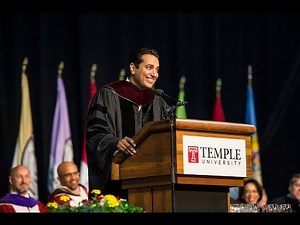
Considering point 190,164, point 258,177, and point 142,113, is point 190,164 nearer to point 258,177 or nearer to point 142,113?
point 142,113

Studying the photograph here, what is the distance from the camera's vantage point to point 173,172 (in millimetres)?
5930

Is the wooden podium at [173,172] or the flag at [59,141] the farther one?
the flag at [59,141]

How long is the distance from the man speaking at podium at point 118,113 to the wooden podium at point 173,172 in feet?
0.86

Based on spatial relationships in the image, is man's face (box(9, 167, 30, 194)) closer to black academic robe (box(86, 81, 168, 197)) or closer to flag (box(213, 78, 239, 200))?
black academic robe (box(86, 81, 168, 197))

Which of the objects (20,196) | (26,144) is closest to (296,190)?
(20,196)

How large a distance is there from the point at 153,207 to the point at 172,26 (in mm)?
8229

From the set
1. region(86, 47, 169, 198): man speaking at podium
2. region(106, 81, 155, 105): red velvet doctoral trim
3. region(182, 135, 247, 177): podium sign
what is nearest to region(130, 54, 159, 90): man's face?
region(86, 47, 169, 198): man speaking at podium

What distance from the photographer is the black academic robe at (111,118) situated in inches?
260

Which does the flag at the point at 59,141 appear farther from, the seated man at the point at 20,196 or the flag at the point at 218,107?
the seated man at the point at 20,196

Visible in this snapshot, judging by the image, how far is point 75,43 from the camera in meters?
13.8

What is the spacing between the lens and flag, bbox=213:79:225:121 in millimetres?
13656

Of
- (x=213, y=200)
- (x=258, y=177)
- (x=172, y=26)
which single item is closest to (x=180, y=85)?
(x=172, y=26)

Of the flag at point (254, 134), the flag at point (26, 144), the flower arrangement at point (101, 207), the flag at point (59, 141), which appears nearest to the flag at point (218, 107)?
the flag at point (254, 134)

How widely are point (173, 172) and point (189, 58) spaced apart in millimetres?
8260
